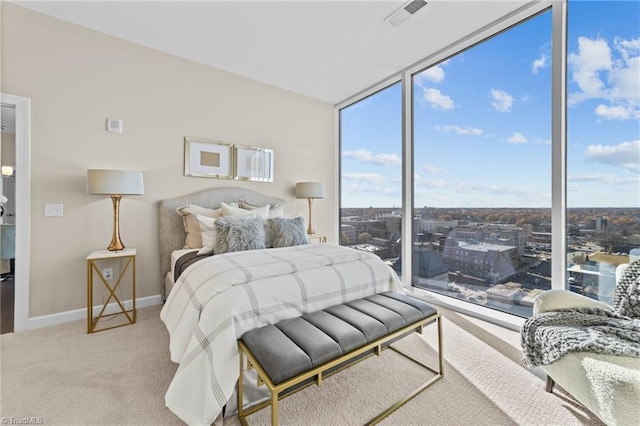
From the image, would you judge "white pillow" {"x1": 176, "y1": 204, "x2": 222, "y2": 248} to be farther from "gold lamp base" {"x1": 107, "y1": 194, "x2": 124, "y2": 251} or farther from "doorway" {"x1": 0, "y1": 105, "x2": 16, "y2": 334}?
"doorway" {"x1": 0, "y1": 105, "x2": 16, "y2": 334}

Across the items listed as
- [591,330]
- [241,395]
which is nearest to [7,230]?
[241,395]

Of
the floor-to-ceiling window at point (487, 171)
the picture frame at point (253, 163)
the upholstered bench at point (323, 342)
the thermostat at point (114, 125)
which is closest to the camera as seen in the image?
the upholstered bench at point (323, 342)

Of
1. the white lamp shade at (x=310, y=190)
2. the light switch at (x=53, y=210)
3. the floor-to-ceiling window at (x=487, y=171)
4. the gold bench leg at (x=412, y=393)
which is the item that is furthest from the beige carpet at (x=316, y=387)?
the white lamp shade at (x=310, y=190)

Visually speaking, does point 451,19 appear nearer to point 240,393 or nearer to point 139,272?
point 240,393

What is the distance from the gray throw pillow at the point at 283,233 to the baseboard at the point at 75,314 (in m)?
1.50

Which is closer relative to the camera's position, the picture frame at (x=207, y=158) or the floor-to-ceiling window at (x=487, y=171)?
the floor-to-ceiling window at (x=487, y=171)

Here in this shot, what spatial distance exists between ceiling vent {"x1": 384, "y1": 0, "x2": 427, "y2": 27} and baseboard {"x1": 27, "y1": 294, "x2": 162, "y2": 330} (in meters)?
3.82

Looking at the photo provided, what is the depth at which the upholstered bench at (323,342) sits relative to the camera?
118 centimetres

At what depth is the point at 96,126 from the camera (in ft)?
8.77

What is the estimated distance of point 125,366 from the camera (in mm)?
1880

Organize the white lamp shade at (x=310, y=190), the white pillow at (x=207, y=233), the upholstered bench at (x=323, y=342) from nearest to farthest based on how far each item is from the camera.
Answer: the upholstered bench at (x=323, y=342) < the white pillow at (x=207, y=233) < the white lamp shade at (x=310, y=190)

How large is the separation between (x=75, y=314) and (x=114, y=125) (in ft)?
6.42

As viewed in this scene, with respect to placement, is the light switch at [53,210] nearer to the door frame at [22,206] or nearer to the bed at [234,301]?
the door frame at [22,206]

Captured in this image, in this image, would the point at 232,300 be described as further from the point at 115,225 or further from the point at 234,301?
the point at 115,225
